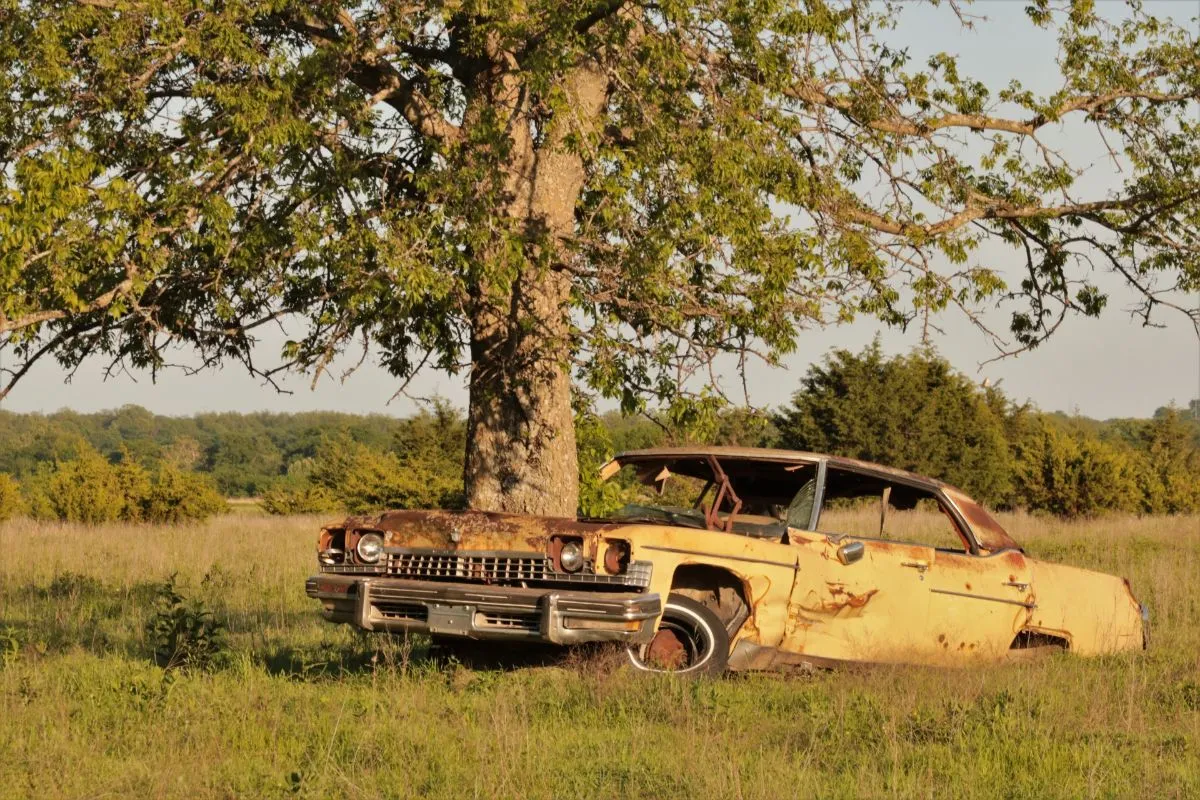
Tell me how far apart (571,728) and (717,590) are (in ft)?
5.76

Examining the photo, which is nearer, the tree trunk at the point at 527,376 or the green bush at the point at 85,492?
the tree trunk at the point at 527,376

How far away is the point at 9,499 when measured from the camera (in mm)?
33438

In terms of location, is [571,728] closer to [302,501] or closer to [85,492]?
[85,492]

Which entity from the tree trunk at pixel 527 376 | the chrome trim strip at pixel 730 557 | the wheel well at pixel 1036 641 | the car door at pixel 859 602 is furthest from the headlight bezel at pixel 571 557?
the tree trunk at pixel 527 376

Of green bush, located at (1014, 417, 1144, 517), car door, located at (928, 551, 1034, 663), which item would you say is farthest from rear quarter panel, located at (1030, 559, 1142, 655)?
green bush, located at (1014, 417, 1144, 517)

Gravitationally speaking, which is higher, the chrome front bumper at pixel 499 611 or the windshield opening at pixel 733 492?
the windshield opening at pixel 733 492

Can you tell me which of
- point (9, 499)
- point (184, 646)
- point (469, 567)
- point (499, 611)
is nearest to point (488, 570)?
point (469, 567)

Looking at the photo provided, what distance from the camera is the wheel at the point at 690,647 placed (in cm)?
788

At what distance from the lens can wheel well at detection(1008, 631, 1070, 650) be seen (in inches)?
367

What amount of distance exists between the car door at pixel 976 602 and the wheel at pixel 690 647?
1.60 meters

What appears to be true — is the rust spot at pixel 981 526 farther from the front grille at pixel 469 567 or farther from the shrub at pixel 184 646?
the shrub at pixel 184 646

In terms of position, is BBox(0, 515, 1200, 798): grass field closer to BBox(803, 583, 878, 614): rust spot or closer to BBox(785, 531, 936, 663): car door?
BBox(785, 531, 936, 663): car door

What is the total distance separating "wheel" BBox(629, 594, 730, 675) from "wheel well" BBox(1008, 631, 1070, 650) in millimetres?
2434

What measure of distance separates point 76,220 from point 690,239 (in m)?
4.44
